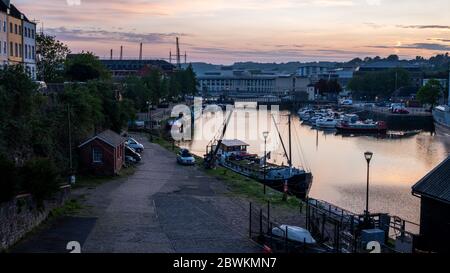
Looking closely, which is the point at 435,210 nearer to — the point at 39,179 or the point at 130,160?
the point at 39,179

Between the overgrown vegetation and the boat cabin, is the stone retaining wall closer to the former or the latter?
the boat cabin

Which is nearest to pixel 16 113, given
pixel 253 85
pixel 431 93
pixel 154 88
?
pixel 154 88

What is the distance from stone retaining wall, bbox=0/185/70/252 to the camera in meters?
10.1

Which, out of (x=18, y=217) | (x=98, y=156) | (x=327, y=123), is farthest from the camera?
(x=327, y=123)

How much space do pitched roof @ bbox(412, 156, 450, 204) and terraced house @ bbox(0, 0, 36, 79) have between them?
64.7 ft

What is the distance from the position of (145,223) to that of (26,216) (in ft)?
8.96

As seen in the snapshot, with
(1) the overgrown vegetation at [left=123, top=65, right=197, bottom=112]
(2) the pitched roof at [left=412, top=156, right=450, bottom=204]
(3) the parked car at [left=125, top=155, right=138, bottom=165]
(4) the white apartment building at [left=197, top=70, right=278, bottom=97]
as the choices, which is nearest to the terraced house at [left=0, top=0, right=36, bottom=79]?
(3) the parked car at [left=125, top=155, right=138, bottom=165]

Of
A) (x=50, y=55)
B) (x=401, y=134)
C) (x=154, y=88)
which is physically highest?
(x=50, y=55)

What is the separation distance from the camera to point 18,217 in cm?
1081

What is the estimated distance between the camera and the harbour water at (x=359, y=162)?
19.7 metres

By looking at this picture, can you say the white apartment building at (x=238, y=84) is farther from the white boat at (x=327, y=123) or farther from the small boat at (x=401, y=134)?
the small boat at (x=401, y=134)

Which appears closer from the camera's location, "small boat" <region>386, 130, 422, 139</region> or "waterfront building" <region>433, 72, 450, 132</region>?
"small boat" <region>386, 130, 422, 139</region>

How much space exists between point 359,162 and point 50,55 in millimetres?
23607

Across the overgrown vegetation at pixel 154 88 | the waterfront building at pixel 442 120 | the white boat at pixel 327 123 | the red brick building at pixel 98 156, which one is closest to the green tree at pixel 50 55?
the overgrown vegetation at pixel 154 88
